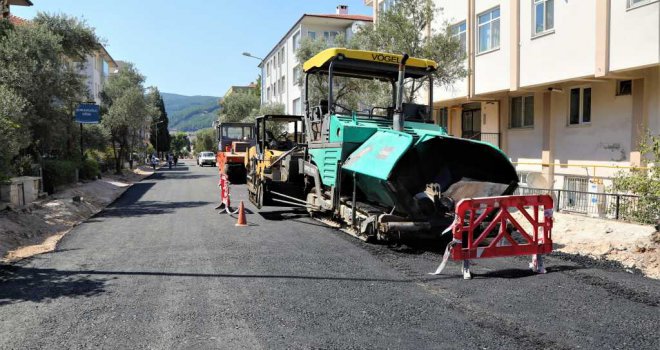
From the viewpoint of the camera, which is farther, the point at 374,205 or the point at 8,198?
the point at 8,198

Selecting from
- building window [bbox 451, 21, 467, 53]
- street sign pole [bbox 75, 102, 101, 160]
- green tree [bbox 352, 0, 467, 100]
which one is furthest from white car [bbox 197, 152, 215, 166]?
green tree [bbox 352, 0, 467, 100]

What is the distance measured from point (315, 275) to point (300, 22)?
1375 inches

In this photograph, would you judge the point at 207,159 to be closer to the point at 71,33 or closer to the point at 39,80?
the point at 71,33

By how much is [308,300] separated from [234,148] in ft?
58.6

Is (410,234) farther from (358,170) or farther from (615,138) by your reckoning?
(615,138)

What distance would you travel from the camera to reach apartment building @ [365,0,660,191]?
11680 mm

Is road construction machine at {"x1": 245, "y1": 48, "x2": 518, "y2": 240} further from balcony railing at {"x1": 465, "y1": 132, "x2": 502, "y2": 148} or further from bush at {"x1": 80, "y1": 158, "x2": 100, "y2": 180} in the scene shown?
bush at {"x1": 80, "y1": 158, "x2": 100, "y2": 180}

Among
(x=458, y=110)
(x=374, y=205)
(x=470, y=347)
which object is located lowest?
(x=470, y=347)

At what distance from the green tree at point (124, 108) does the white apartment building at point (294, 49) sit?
10.1 meters

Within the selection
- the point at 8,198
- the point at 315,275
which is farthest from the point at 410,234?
the point at 8,198

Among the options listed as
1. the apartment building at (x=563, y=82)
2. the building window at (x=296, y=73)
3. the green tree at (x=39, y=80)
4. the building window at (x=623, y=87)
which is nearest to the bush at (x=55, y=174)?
the green tree at (x=39, y=80)

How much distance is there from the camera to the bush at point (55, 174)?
16609 millimetres

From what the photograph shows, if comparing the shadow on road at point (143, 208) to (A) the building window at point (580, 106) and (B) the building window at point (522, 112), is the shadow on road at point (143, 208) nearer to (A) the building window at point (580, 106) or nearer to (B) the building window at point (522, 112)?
(B) the building window at point (522, 112)

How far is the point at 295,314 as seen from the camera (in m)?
4.69
